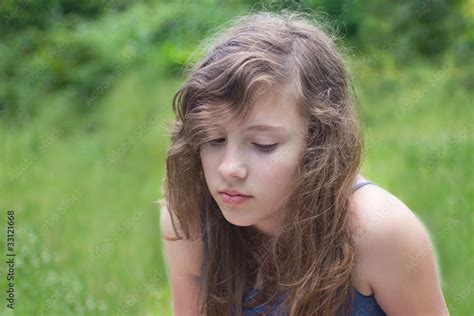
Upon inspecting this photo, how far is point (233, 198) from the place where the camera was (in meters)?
2.03

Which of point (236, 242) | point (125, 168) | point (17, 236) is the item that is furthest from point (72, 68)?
point (236, 242)

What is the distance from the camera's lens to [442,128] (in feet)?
18.8

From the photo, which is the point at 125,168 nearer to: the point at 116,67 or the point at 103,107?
the point at 103,107

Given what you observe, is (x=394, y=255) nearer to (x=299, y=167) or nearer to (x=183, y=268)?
(x=299, y=167)

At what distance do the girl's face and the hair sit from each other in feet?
0.08

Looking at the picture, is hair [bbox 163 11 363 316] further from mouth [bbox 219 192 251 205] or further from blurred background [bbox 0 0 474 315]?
blurred background [bbox 0 0 474 315]

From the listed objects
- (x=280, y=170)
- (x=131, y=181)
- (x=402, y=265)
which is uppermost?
(x=280, y=170)

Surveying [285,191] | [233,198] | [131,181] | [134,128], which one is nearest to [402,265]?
[285,191]

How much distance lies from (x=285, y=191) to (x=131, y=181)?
298 cm

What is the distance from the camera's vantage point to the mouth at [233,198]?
2.02 metres

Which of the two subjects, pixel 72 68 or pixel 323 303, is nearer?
pixel 323 303

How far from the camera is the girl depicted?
6.59 ft

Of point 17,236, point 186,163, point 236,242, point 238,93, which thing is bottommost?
point 17,236

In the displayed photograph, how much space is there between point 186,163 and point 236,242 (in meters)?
0.29
